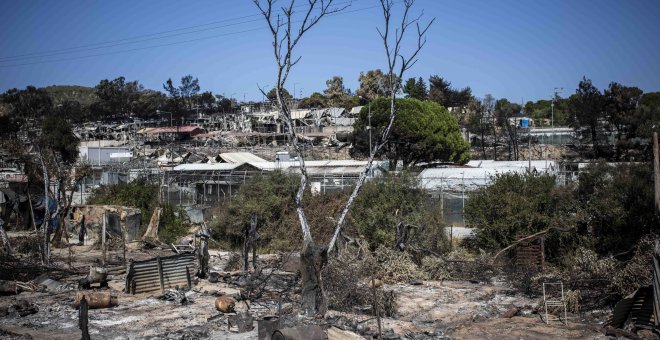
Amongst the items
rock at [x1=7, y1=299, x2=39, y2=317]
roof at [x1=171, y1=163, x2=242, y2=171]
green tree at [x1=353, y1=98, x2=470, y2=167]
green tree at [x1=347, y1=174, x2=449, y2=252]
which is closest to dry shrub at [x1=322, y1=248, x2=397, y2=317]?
green tree at [x1=347, y1=174, x2=449, y2=252]

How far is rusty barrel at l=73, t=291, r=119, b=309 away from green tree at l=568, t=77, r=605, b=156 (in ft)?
150

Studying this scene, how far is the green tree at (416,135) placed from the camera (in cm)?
4791

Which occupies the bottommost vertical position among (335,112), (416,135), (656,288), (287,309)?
(287,309)

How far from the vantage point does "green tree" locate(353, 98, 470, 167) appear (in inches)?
1886

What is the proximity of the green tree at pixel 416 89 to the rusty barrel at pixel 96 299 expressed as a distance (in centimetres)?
7037

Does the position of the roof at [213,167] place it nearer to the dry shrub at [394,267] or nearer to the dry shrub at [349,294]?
the dry shrub at [394,267]

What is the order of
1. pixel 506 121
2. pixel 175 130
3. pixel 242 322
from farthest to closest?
pixel 175 130 → pixel 506 121 → pixel 242 322

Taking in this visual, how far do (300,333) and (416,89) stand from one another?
75.9 meters

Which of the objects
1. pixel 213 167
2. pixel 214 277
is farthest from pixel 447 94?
pixel 214 277

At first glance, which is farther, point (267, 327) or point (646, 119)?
point (646, 119)

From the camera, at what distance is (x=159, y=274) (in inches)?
583

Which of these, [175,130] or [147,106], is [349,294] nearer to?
[175,130]

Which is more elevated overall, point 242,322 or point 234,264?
point 242,322

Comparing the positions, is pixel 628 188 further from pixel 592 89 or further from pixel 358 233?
pixel 592 89
